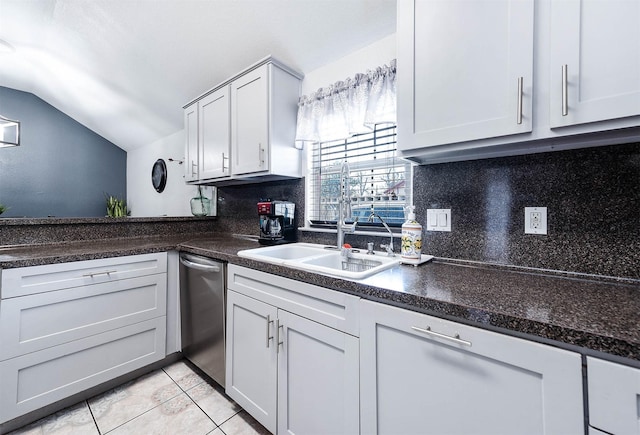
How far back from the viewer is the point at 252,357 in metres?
1.39

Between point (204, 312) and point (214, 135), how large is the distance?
4.68ft

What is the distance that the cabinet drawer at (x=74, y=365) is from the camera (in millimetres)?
1363

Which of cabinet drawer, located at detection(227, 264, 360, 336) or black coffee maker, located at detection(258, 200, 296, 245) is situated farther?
black coffee maker, located at detection(258, 200, 296, 245)

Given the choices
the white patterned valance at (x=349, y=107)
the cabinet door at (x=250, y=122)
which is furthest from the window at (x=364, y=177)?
the cabinet door at (x=250, y=122)

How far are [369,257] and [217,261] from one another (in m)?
0.88

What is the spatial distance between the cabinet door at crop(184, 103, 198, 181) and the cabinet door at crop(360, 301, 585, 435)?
223cm

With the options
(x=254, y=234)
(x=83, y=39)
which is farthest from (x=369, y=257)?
(x=83, y=39)

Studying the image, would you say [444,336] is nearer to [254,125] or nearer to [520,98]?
[520,98]

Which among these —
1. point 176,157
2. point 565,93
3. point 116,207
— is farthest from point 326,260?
point 116,207

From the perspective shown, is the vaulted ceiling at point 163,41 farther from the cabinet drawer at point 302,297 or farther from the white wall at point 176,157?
the cabinet drawer at point 302,297

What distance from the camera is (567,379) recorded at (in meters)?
0.60

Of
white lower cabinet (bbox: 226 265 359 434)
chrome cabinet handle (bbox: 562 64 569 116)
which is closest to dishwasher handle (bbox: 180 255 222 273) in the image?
white lower cabinet (bbox: 226 265 359 434)

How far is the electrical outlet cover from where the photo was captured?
1102mm

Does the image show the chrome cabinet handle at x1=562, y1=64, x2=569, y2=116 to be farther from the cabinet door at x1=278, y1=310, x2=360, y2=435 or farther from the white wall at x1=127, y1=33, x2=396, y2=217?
the cabinet door at x1=278, y1=310, x2=360, y2=435
